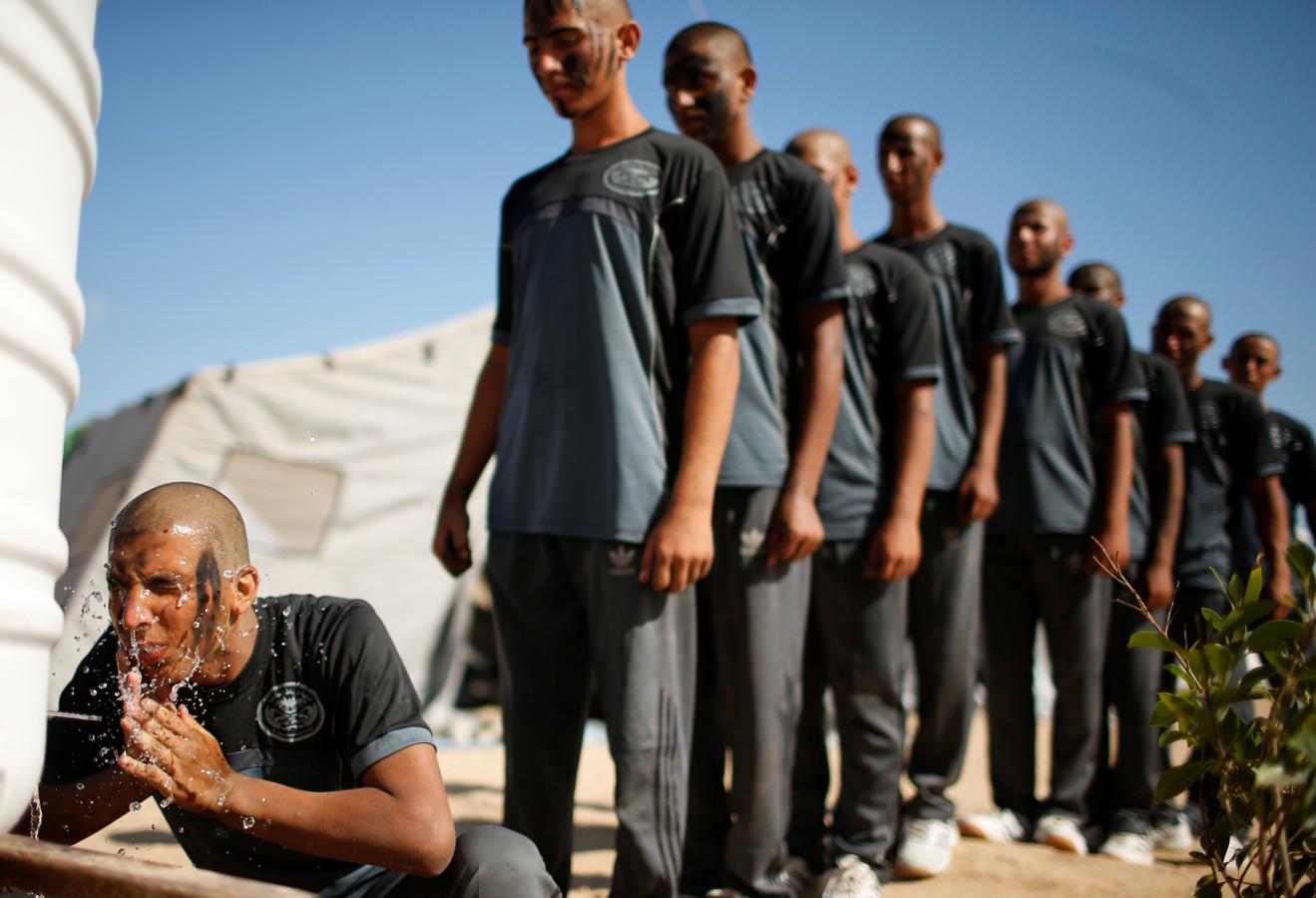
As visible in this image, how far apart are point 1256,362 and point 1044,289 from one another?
2.33 metres

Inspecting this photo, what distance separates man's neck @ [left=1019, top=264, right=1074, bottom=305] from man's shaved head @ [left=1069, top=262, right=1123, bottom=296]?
3.51 ft

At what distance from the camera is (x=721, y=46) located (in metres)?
3.23

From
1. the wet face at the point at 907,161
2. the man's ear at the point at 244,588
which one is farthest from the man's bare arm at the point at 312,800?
the wet face at the point at 907,161

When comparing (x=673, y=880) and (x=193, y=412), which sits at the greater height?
(x=193, y=412)

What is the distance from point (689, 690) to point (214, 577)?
1.07m

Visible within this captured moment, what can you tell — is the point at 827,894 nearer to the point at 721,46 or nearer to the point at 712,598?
the point at 712,598

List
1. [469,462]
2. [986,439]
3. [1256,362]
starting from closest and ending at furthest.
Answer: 1. [469,462]
2. [986,439]
3. [1256,362]

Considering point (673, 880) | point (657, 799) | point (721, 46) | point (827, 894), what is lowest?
point (827, 894)

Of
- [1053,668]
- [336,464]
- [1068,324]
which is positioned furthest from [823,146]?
[336,464]

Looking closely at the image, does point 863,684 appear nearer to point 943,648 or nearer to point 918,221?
point 943,648

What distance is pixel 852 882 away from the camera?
9.43 feet

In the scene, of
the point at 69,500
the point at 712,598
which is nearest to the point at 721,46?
the point at 712,598

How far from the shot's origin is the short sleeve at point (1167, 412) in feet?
14.7

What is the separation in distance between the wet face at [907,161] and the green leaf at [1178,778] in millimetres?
2830
